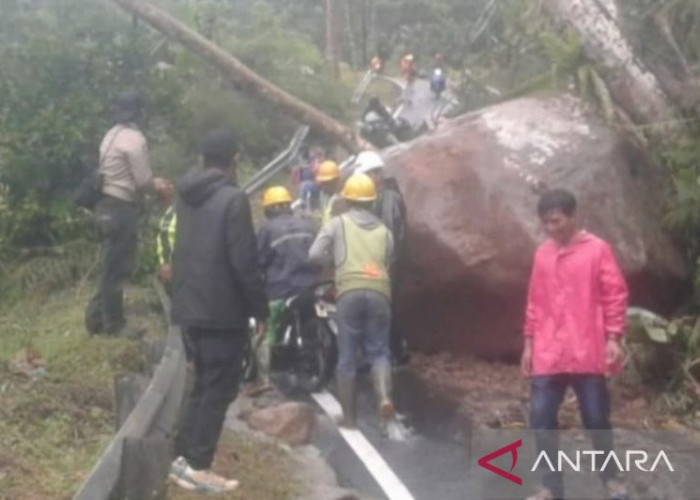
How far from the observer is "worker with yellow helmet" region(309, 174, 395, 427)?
10.8 meters

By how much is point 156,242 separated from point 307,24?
42270 millimetres

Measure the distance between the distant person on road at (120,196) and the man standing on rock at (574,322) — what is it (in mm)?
4673

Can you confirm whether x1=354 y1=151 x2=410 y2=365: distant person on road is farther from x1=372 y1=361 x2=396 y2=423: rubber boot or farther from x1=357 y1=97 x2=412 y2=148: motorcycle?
x1=357 y1=97 x2=412 y2=148: motorcycle

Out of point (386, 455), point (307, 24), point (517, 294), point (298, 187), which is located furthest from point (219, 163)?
point (307, 24)

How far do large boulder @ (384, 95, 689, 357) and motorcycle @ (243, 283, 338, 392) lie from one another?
1.10m

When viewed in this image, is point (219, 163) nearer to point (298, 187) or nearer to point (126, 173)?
point (126, 173)

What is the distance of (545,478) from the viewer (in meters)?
7.38

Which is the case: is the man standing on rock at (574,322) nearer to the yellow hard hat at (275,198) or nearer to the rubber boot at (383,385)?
the rubber boot at (383,385)

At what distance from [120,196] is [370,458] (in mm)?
3386

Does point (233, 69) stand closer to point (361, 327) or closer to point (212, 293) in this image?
point (361, 327)

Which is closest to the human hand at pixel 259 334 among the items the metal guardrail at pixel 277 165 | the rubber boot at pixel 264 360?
the rubber boot at pixel 264 360

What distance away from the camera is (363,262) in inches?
426

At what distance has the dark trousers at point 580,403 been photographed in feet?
26.2

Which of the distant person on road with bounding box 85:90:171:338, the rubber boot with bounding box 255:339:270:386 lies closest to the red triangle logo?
the rubber boot with bounding box 255:339:270:386
